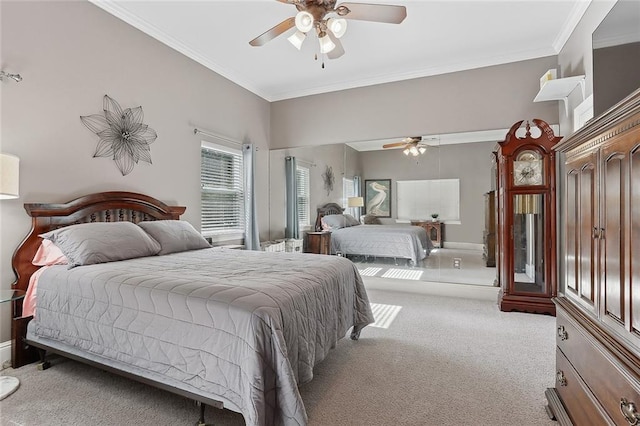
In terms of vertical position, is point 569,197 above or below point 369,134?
below

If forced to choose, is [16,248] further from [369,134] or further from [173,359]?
[369,134]

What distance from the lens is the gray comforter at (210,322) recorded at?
4.69 ft

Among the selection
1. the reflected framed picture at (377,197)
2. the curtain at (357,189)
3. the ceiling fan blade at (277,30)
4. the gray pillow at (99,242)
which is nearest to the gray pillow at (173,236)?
the gray pillow at (99,242)

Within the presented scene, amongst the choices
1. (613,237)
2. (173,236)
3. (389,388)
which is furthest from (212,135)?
(613,237)

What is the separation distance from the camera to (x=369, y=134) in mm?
4656

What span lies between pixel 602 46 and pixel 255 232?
157 inches

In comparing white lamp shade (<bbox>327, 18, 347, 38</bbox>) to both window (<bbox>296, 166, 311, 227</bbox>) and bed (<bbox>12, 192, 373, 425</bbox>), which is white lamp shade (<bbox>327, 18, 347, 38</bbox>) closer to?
bed (<bbox>12, 192, 373, 425</bbox>)

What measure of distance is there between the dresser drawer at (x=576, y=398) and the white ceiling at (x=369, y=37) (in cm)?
307

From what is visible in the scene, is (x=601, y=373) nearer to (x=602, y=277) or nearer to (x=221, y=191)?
(x=602, y=277)

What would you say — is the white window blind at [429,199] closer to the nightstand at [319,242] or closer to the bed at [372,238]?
the bed at [372,238]

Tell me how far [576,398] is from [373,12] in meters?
2.59

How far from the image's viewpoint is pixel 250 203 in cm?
459

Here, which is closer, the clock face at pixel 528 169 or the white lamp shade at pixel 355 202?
the clock face at pixel 528 169

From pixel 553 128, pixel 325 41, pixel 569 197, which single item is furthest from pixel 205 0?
pixel 553 128
